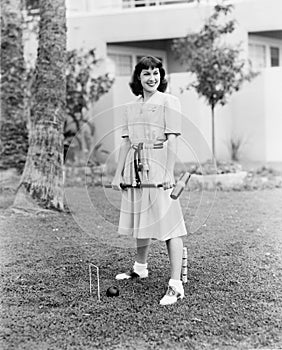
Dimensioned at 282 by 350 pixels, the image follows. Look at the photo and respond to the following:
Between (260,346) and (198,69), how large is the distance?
24.0 feet

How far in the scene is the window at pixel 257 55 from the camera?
44.4ft

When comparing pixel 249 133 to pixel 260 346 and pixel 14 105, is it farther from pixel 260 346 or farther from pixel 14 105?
pixel 260 346

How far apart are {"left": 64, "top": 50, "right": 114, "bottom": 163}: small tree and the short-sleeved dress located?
740 centimetres

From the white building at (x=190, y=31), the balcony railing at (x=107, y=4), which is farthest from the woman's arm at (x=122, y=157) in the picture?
the balcony railing at (x=107, y=4)

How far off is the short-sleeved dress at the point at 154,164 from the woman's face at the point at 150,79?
0.05 m

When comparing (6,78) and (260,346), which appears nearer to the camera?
(260,346)

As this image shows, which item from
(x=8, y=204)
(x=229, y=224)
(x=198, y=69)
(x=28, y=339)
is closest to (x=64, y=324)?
(x=28, y=339)

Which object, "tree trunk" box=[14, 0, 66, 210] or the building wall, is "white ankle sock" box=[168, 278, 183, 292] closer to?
"tree trunk" box=[14, 0, 66, 210]

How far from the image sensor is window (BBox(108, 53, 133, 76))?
536 inches

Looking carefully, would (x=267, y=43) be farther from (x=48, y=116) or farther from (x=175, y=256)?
(x=175, y=256)

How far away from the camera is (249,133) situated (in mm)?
12234

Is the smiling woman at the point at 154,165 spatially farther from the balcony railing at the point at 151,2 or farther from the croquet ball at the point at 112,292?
the balcony railing at the point at 151,2

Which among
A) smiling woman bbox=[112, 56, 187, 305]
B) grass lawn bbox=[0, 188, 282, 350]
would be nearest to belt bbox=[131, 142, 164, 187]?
smiling woman bbox=[112, 56, 187, 305]

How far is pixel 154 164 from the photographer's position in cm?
384
